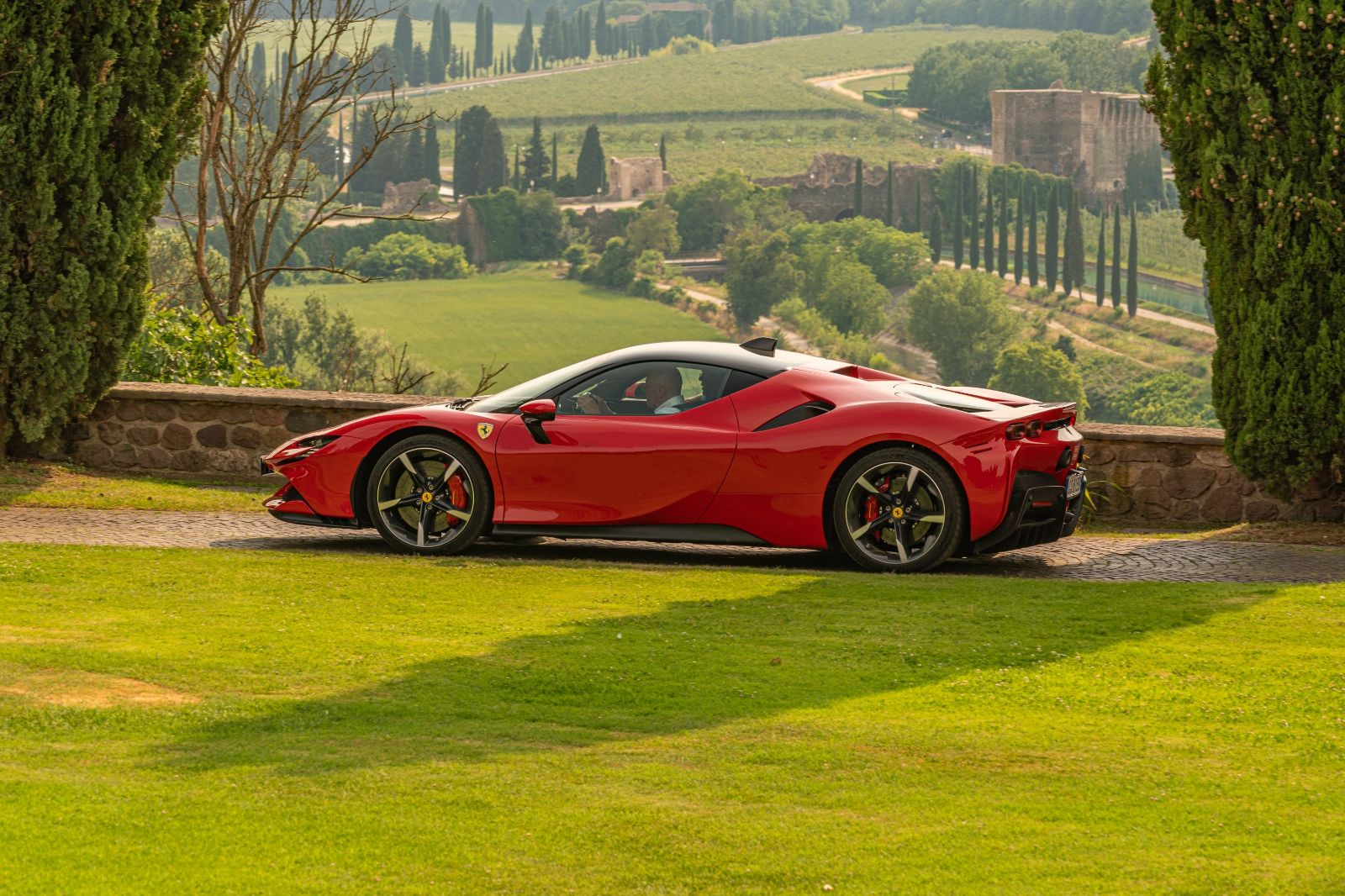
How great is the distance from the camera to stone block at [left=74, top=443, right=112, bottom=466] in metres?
13.0

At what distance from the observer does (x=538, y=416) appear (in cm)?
937

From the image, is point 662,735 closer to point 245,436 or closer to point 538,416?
point 538,416

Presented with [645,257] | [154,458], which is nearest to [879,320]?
[645,257]

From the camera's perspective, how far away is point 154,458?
13.0 m

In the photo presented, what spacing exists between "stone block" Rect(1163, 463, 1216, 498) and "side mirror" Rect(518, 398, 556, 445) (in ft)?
15.0

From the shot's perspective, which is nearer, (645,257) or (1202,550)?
(1202,550)

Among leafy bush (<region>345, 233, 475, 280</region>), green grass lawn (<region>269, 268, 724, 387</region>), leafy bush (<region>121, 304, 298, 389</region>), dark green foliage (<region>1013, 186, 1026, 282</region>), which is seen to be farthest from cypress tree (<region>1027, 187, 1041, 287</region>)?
leafy bush (<region>121, 304, 298, 389</region>)

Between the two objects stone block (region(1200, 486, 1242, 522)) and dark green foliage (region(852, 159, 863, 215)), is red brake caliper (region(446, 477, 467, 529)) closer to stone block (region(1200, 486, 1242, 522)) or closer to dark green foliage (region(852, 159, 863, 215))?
stone block (region(1200, 486, 1242, 522))

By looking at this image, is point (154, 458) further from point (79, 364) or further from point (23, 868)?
point (23, 868)

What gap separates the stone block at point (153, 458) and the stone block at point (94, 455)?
233 millimetres

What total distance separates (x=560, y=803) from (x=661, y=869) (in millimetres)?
554

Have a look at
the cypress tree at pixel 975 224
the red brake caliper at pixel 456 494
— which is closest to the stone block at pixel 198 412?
the red brake caliper at pixel 456 494

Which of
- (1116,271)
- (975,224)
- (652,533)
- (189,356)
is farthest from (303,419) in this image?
(975,224)

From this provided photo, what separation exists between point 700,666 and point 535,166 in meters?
183
